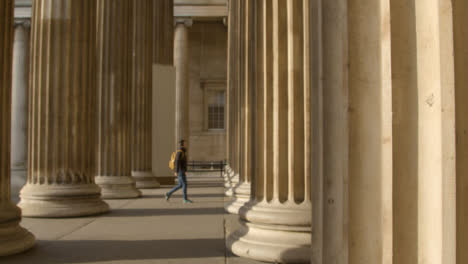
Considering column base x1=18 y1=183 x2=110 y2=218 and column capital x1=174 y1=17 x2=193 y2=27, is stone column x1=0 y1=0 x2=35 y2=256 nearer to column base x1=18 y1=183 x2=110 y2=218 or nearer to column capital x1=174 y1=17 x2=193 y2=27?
column base x1=18 y1=183 x2=110 y2=218

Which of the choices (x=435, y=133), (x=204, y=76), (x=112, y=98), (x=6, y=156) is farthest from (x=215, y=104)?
(x=435, y=133)

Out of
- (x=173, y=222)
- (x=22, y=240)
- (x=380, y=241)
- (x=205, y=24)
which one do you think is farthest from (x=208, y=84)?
(x=380, y=241)

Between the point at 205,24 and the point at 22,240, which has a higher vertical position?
the point at 205,24

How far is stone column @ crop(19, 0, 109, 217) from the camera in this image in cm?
1527

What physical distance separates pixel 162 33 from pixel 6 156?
2542 centimetres

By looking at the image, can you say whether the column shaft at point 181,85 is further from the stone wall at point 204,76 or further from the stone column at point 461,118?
the stone column at point 461,118

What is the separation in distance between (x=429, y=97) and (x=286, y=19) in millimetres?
5905

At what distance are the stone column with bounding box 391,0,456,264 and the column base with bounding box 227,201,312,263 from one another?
4.72m

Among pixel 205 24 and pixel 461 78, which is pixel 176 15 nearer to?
pixel 205 24

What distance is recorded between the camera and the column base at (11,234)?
9.73m

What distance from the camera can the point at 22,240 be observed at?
10.0 meters

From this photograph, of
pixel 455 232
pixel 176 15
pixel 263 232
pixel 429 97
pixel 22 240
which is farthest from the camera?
pixel 176 15

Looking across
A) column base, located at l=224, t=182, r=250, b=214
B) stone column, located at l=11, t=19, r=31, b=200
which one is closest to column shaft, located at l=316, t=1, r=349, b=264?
column base, located at l=224, t=182, r=250, b=214

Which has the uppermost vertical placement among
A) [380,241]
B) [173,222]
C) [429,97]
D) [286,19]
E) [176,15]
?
Result: [176,15]
